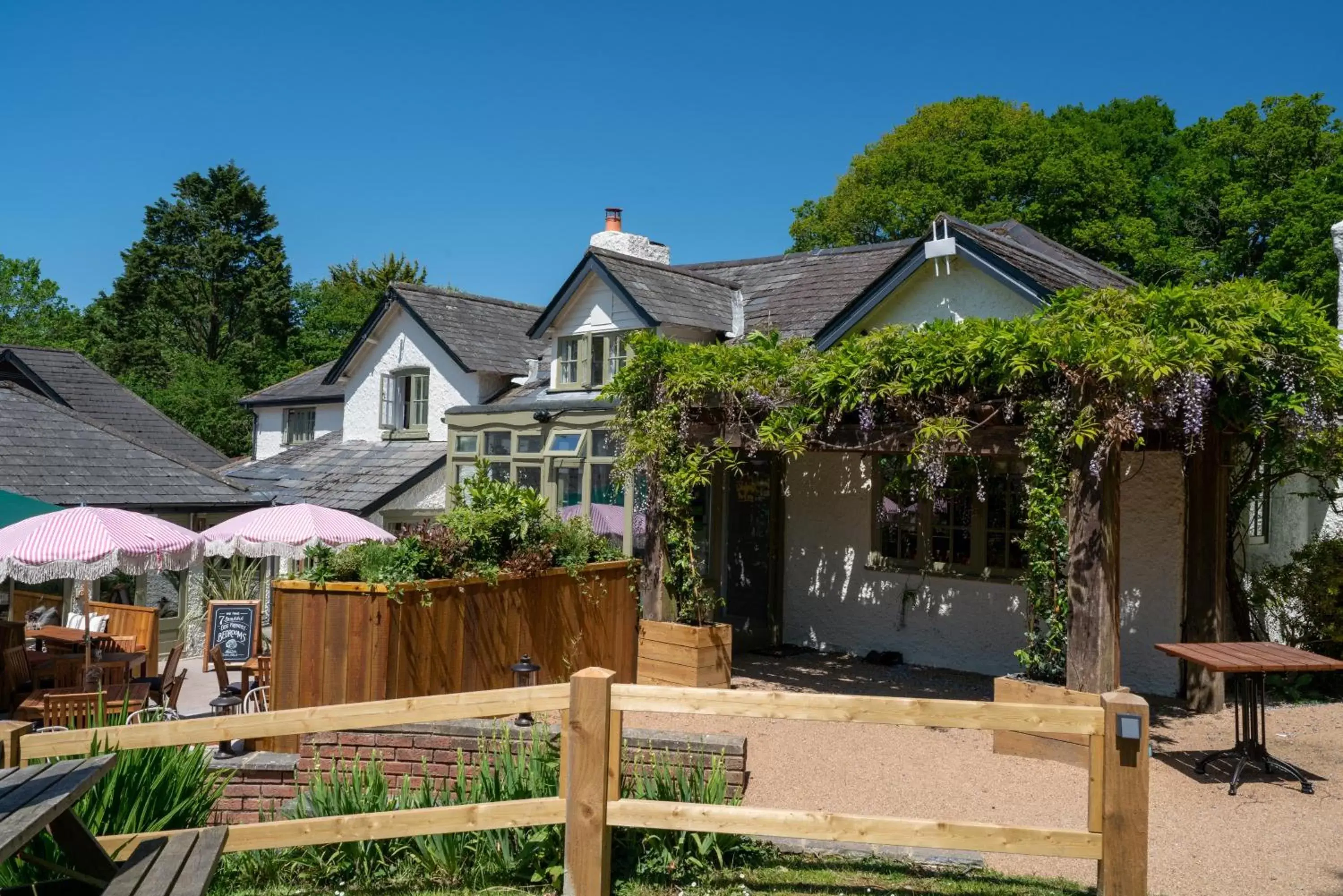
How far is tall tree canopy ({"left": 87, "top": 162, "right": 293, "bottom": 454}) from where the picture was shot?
47.1m

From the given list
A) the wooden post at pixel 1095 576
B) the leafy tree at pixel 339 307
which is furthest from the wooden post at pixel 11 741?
the leafy tree at pixel 339 307

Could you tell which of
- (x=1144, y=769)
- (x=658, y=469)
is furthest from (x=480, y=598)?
(x=1144, y=769)

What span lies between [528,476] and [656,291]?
3.22 m

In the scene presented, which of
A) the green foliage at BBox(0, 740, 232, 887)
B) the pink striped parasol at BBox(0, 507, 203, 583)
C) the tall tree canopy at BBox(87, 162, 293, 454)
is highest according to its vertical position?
the tall tree canopy at BBox(87, 162, 293, 454)

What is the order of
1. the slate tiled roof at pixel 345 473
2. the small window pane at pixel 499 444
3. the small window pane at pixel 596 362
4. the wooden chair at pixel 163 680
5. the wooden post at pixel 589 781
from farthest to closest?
the slate tiled roof at pixel 345 473 < the small window pane at pixel 596 362 < the small window pane at pixel 499 444 < the wooden chair at pixel 163 680 < the wooden post at pixel 589 781

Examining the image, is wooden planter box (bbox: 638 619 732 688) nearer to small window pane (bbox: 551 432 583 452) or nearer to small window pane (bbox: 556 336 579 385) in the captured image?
small window pane (bbox: 551 432 583 452)

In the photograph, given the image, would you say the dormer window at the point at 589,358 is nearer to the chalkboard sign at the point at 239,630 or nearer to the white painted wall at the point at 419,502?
the white painted wall at the point at 419,502

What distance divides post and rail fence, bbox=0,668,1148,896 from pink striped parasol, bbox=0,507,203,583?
5080 millimetres

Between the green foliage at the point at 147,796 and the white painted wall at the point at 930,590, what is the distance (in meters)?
8.74

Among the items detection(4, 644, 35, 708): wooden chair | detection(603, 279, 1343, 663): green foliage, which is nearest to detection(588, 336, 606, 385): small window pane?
detection(603, 279, 1343, 663): green foliage

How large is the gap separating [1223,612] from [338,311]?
44.3 metres

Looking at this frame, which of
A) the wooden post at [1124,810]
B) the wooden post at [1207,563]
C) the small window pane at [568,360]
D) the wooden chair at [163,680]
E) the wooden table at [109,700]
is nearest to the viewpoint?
the wooden post at [1124,810]

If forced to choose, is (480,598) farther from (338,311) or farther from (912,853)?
(338,311)

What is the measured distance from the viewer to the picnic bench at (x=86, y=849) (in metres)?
4.11
